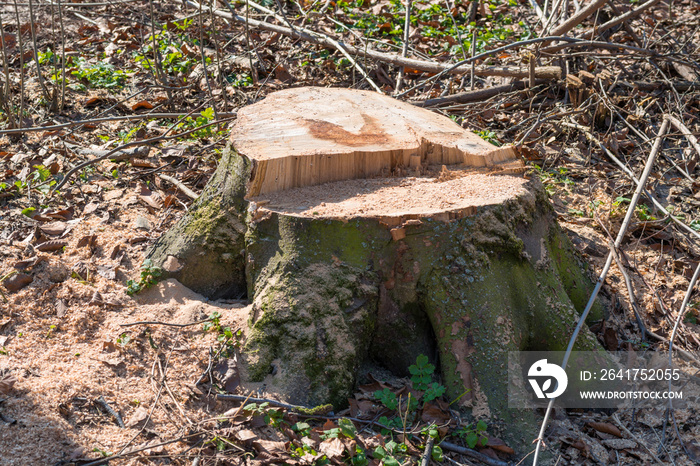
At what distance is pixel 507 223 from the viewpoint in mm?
2561

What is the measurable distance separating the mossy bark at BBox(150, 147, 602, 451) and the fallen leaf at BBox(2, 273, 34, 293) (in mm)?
1229

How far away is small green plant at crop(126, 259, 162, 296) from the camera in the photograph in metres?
2.89

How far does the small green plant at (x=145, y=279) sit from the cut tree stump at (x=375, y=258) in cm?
6

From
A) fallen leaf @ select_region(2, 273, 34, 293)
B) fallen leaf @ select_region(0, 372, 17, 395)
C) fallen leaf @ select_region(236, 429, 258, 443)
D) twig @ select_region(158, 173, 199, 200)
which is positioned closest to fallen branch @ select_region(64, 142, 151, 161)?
twig @ select_region(158, 173, 199, 200)

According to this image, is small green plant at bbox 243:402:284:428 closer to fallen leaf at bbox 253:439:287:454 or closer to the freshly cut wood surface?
fallen leaf at bbox 253:439:287:454

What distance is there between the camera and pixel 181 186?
387 centimetres

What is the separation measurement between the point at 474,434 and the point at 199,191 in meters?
2.54

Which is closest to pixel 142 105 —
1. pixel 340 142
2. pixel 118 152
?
pixel 118 152

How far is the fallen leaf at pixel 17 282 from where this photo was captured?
2.82 metres

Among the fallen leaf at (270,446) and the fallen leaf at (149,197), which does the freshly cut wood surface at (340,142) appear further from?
the fallen leaf at (270,446)

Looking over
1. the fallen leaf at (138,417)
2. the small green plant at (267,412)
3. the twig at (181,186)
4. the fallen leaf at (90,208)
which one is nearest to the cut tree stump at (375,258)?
the small green plant at (267,412)

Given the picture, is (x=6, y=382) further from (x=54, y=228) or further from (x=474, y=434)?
(x=474, y=434)

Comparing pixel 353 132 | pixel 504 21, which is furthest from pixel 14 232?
pixel 504 21

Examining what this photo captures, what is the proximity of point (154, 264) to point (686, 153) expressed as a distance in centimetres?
420
